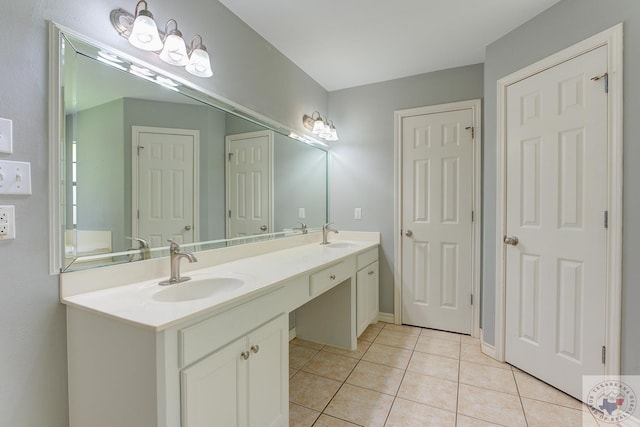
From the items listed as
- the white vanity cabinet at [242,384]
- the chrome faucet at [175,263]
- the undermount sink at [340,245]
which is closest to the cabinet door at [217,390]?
the white vanity cabinet at [242,384]

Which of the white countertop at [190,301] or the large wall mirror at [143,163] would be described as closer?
the white countertop at [190,301]

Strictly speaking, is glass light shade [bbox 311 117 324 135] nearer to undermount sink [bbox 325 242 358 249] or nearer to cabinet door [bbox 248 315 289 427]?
undermount sink [bbox 325 242 358 249]

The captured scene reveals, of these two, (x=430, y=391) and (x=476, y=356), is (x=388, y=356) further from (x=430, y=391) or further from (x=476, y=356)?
(x=476, y=356)

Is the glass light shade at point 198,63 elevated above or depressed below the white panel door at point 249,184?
above

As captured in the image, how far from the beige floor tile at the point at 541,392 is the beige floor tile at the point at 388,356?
693 mm

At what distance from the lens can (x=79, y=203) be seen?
1.13 m

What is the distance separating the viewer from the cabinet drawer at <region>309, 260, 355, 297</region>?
5.56 ft

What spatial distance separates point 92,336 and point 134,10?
133 cm

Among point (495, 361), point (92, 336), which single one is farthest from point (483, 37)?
point (92, 336)

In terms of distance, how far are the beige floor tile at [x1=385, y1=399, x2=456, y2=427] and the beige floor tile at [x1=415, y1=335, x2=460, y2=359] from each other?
0.69 meters

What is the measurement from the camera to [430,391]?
5.86 feet

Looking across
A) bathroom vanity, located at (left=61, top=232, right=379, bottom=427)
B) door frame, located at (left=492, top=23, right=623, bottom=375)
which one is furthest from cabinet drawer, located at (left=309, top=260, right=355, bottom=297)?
door frame, located at (left=492, top=23, right=623, bottom=375)

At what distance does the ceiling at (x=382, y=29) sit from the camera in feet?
5.86

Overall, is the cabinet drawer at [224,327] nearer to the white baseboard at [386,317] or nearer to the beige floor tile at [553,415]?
the beige floor tile at [553,415]
